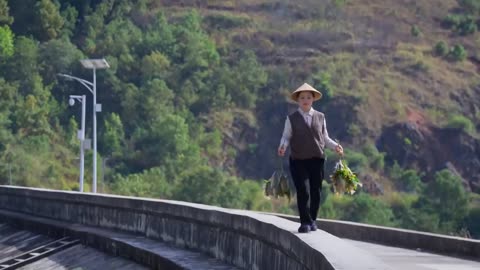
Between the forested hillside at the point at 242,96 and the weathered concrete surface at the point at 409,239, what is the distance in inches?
2074

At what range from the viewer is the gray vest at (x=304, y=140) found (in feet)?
48.6

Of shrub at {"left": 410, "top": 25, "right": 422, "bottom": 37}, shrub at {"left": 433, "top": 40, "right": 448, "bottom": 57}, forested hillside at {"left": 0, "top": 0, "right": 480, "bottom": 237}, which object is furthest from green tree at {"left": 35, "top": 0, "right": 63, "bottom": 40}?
shrub at {"left": 433, "top": 40, "right": 448, "bottom": 57}

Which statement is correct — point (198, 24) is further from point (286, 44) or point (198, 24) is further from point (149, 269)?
point (149, 269)

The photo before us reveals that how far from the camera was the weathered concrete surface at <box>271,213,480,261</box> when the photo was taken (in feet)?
67.1

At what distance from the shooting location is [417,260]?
63.1 ft

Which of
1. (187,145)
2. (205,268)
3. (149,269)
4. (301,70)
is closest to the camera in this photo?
(205,268)

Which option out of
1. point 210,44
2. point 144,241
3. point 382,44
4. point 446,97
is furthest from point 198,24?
point 144,241

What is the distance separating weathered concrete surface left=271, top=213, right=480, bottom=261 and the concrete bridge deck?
2cm

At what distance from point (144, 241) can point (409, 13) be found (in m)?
115

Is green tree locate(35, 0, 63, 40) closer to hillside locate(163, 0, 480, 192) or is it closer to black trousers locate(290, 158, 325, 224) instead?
hillside locate(163, 0, 480, 192)

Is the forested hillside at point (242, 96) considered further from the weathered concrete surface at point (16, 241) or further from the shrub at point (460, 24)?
the weathered concrete surface at point (16, 241)

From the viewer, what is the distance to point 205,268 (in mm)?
17828

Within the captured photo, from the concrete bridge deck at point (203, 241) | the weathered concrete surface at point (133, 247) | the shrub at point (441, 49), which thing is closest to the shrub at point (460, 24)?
the shrub at point (441, 49)

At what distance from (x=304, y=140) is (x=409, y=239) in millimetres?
8031
